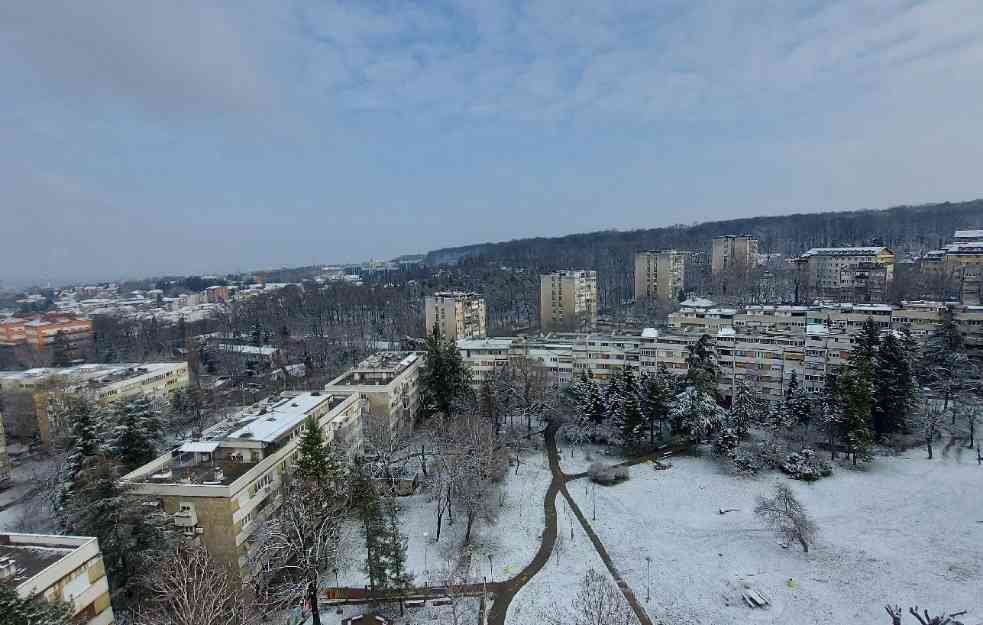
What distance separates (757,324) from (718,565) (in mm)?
29672

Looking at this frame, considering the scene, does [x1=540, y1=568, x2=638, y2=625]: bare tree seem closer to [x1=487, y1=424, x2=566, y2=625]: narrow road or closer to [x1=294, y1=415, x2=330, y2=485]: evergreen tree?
[x1=487, y1=424, x2=566, y2=625]: narrow road

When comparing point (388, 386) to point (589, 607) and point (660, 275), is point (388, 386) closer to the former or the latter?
point (589, 607)

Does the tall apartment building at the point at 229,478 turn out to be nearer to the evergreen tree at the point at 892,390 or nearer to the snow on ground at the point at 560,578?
the snow on ground at the point at 560,578

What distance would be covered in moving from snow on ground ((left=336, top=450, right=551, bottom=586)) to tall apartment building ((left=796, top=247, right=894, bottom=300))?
6610cm

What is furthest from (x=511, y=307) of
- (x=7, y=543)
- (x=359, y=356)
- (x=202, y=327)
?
(x=7, y=543)

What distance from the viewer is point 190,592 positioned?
50.8 ft

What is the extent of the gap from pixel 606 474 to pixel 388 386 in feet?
50.7

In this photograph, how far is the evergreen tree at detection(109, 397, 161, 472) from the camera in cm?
2728

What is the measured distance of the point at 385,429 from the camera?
101 ft

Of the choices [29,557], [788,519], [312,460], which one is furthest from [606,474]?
[29,557]

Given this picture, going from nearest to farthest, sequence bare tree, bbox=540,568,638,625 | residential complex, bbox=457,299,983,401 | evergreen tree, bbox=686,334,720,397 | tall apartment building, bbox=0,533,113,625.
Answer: tall apartment building, bbox=0,533,113,625
bare tree, bbox=540,568,638,625
evergreen tree, bbox=686,334,720,397
residential complex, bbox=457,299,983,401

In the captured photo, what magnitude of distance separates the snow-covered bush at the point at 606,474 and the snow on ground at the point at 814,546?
0.58 metres

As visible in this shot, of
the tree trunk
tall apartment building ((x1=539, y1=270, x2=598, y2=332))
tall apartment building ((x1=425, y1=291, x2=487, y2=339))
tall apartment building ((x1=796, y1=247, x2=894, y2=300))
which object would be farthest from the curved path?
tall apartment building ((x1=796, y1=247, x2=894, y2=300))

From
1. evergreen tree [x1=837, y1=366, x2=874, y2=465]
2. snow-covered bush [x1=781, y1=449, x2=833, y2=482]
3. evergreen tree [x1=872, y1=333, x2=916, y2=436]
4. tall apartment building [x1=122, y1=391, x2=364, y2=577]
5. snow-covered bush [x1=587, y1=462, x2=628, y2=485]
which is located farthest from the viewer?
evergreen tree [x1=872, y1=333, x2=916, y2=436]
